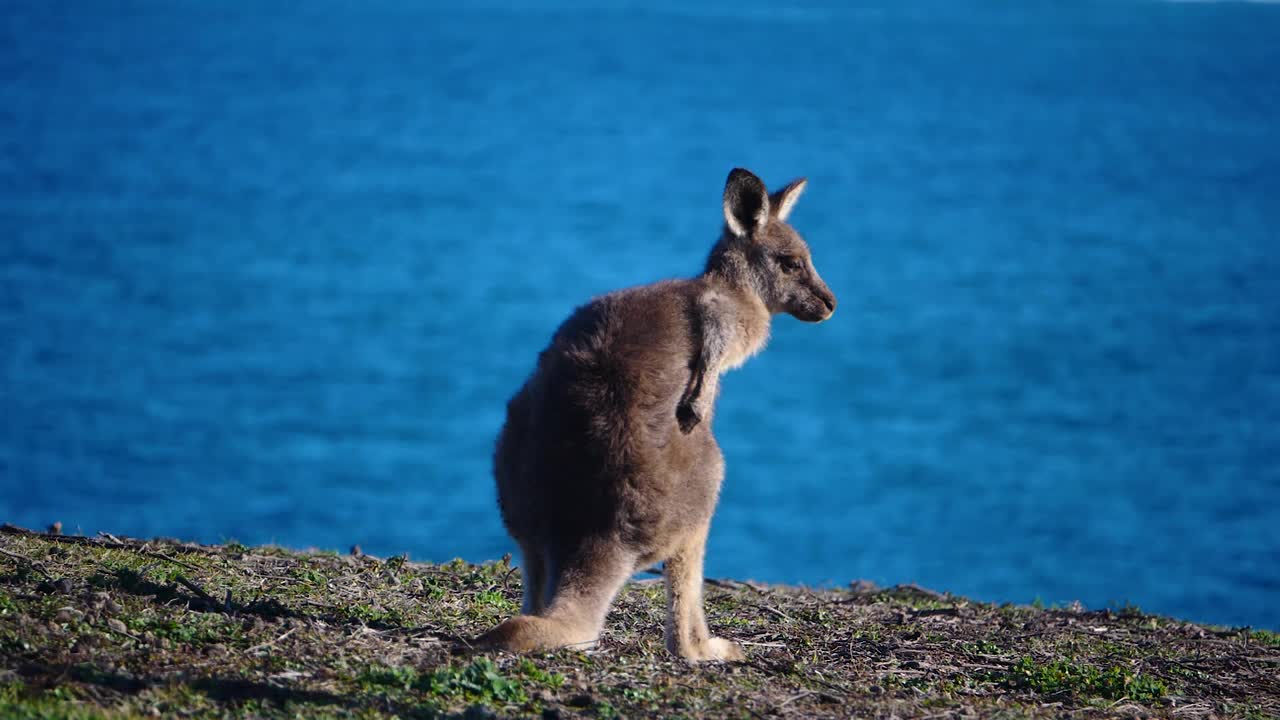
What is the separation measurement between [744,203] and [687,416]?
1402mm

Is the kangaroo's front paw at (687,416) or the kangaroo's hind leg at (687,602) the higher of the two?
the kangaroo's front paw at (687,416)

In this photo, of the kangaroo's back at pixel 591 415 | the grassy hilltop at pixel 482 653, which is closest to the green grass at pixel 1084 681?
the grassy hilltop at pixel 482 653

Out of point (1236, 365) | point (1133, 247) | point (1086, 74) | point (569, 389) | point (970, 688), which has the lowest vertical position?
point (970, 688)

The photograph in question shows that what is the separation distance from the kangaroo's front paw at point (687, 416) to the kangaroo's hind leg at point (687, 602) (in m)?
0.45

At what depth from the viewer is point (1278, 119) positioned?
45.3 meters

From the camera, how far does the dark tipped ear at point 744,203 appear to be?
7.20 m

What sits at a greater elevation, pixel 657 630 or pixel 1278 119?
pixel 1278 119

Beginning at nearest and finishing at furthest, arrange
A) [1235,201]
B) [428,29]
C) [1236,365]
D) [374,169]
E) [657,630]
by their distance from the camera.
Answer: [657,630]
[1236,365]
[1235,201]
[374,169]
[428,29]

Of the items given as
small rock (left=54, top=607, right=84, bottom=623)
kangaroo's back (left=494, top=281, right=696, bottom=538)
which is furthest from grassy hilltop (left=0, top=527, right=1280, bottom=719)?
kangaroo's back (left=494, top=281, right=696, bottom=538)

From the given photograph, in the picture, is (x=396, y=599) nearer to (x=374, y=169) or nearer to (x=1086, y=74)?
(x=374, y=169)

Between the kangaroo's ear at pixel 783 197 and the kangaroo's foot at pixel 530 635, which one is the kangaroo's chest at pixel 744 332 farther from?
the kangaroo's foot at pixel 530 635

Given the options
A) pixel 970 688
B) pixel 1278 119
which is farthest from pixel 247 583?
pixel 1278 119

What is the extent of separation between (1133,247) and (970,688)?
4106 cm

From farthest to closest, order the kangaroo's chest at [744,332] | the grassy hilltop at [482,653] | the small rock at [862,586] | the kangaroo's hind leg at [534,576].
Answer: the small rock at [862,586], the kangaroo's chest at [744,332], the kangaroo's hind leg at [534,576], the grassy hilltop at [482,653]
